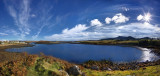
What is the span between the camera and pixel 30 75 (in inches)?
439

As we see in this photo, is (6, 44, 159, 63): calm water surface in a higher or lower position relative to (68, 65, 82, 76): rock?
lower

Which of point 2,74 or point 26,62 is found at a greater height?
point 26,62

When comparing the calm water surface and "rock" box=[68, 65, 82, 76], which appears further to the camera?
the calm water surface

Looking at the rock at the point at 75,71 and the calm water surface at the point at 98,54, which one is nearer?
the rock at the point at 75,71

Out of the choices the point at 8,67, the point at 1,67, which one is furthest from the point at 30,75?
the point at 1,67

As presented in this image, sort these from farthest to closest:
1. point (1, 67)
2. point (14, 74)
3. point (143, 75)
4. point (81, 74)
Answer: point (143, 75)
point (81, 74)
point (1, 67)
point (14, 74)

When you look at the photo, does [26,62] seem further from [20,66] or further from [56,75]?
[56,75]

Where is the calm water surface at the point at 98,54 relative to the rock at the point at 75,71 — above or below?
below

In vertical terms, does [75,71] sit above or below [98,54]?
above

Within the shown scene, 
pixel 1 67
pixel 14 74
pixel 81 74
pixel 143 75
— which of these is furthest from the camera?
pixel 143 75

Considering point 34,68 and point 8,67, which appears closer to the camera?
point 8,67

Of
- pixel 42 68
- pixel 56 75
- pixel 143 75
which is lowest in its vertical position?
pixel 143 75

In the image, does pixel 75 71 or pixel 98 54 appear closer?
pixel 75 71

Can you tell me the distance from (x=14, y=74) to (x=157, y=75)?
17903mm
